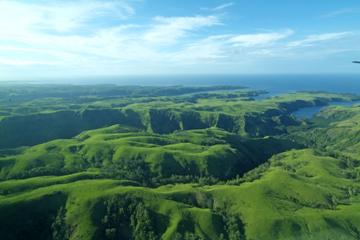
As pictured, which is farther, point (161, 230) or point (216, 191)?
point (216, 191)

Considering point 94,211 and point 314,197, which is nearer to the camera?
point 94,211

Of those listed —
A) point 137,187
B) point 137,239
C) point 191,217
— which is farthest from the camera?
point 137,187

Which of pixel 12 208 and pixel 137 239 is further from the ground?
pixel 12 208

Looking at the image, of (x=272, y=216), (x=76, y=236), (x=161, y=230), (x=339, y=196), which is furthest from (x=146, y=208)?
(x=339, y=196)

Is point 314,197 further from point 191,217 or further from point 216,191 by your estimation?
point 191,217

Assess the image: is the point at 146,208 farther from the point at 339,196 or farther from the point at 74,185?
the point at 339,196

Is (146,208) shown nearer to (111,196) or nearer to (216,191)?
(111,196)


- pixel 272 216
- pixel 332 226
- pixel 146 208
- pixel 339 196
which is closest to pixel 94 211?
pixel 146 208

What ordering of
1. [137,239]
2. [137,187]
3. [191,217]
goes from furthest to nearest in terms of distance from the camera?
[137,187], [191,217], [137,239]
